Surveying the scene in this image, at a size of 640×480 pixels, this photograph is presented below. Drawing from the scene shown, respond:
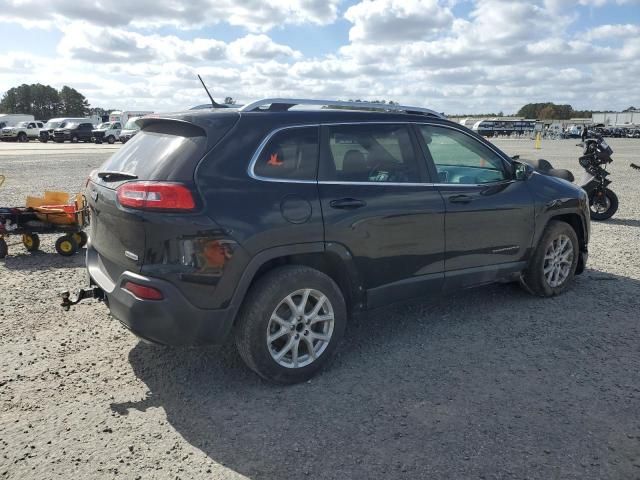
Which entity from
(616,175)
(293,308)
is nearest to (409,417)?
(293,308)

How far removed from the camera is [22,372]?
390 centimetres

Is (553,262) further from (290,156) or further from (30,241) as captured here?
(30,241)

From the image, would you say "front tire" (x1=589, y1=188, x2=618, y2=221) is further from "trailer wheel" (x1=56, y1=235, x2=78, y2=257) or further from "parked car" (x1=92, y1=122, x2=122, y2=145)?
"parked car" (x1=92, y1=122, x2=122, y2=145)

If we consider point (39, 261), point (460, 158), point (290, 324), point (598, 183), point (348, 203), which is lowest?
point (39, 261)

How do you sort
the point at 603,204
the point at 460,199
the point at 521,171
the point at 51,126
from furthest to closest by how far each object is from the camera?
the point at 51,126 → the point at 603,204 → the point at 521,171 → the point at 460,199

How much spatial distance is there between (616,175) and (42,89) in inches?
4931

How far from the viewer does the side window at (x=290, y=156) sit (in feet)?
11.9

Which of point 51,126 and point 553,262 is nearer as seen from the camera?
point 553,262

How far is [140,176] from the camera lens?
352 centimetres

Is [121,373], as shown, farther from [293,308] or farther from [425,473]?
[425,473]

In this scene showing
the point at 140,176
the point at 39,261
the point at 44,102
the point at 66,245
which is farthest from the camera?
the point at 44,102

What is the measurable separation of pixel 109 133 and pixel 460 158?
142 ft

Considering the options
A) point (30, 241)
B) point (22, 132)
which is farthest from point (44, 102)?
point (30, 241)

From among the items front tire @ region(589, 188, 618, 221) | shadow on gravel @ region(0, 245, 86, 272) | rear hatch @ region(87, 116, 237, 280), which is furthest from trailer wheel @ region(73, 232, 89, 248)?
front tire @ region(589, 188, 618, 221)
